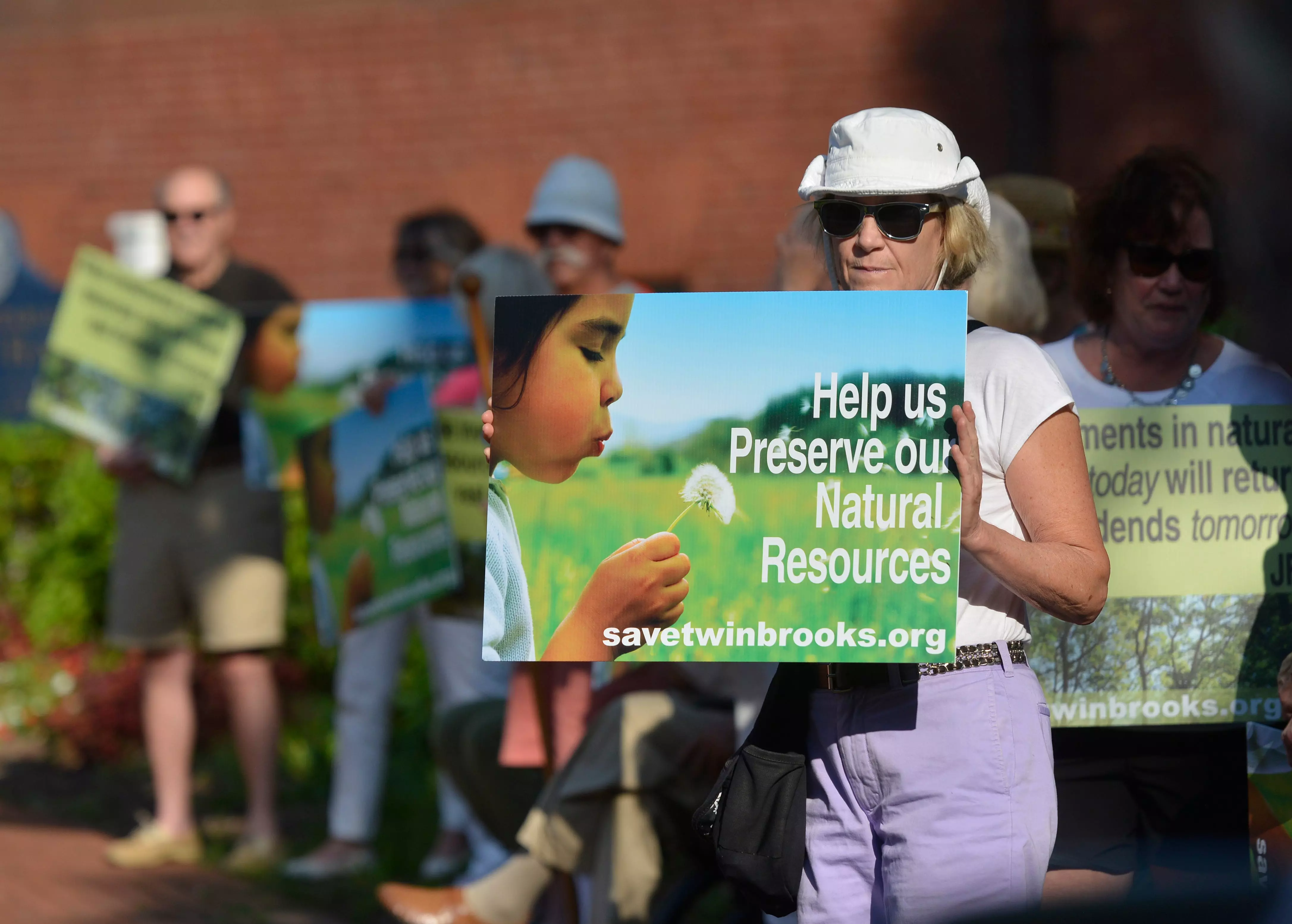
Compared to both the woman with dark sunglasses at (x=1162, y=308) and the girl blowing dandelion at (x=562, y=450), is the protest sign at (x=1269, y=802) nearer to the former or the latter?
the woman with dark sunglasses at (x=1162, y=308)

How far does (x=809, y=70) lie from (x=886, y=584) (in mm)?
6840

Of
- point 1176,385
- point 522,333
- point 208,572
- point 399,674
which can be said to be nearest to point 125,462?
point 208,572

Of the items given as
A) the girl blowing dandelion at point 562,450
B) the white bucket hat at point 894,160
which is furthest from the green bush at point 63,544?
the white bucket hat at point 894,160

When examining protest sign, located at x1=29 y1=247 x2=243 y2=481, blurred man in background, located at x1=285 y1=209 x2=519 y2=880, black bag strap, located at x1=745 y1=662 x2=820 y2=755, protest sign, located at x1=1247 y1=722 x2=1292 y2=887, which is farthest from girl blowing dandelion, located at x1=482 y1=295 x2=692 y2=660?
protest sign, located at x1=29 y1=247 x2=243 y2=481

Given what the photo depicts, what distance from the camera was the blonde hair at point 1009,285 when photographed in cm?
341

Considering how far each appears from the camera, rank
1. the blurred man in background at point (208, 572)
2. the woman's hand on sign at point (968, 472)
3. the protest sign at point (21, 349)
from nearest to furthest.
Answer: the woman's hand on sign at point (968, 472) < the blurred man in background at point (208, 572) < the protest sign at point (21, 349)

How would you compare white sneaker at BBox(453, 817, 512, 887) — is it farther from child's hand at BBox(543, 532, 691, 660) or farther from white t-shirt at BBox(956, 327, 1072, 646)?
white t-shirt at BBox(956, 327, 1072, 646)

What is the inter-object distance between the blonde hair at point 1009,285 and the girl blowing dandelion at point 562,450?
116 cm

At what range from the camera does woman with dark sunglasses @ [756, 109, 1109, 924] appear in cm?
238

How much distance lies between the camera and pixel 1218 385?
315cm

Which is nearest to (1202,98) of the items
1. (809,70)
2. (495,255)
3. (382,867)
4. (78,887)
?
(809,70)

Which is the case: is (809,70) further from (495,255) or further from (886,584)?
(886,584)

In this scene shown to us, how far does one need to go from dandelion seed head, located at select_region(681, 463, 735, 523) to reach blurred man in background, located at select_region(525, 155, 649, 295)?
2477 mm

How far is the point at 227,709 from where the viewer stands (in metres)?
7.68
